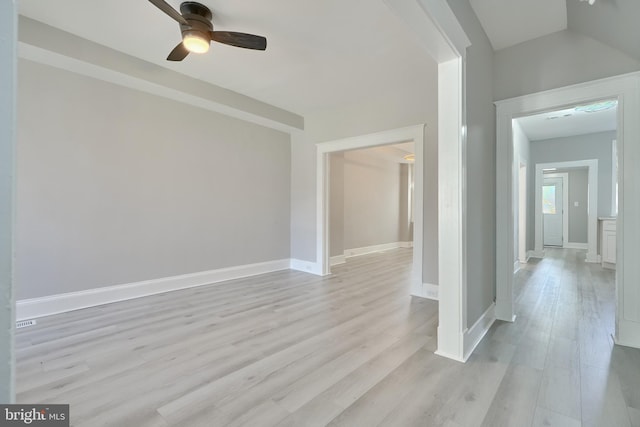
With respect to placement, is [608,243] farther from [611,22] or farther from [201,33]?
[201,33]

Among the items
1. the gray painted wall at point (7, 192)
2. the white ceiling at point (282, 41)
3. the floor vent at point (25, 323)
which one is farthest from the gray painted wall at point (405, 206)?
the gray painted wall at point (7, 192)

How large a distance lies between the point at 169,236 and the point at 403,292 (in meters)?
3.20

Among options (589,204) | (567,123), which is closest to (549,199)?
(589,204)

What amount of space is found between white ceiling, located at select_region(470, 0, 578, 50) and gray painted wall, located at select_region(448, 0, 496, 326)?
82mm

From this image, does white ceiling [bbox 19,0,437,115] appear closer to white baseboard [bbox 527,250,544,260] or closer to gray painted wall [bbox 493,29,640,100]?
gray painted wall [bbox 493,29,640,100]

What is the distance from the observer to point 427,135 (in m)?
3.63

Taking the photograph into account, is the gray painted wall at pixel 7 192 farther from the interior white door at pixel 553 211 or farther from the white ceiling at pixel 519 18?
the interior white door at pixel 553 211

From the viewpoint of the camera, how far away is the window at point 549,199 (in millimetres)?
8867

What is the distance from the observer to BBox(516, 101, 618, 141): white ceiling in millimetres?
4746

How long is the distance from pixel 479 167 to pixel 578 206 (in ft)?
27.1

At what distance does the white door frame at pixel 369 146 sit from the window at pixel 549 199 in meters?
7.66

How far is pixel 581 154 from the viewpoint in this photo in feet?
20.3

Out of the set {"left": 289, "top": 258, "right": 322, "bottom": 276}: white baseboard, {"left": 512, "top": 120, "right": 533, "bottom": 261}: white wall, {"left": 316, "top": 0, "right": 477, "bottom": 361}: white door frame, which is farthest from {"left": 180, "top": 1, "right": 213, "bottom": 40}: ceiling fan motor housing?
{"left": 512, "top": 120, "right": 533, "bottom": 261}: white wall

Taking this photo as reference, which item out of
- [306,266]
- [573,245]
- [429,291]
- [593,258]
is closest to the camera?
[429,291]
